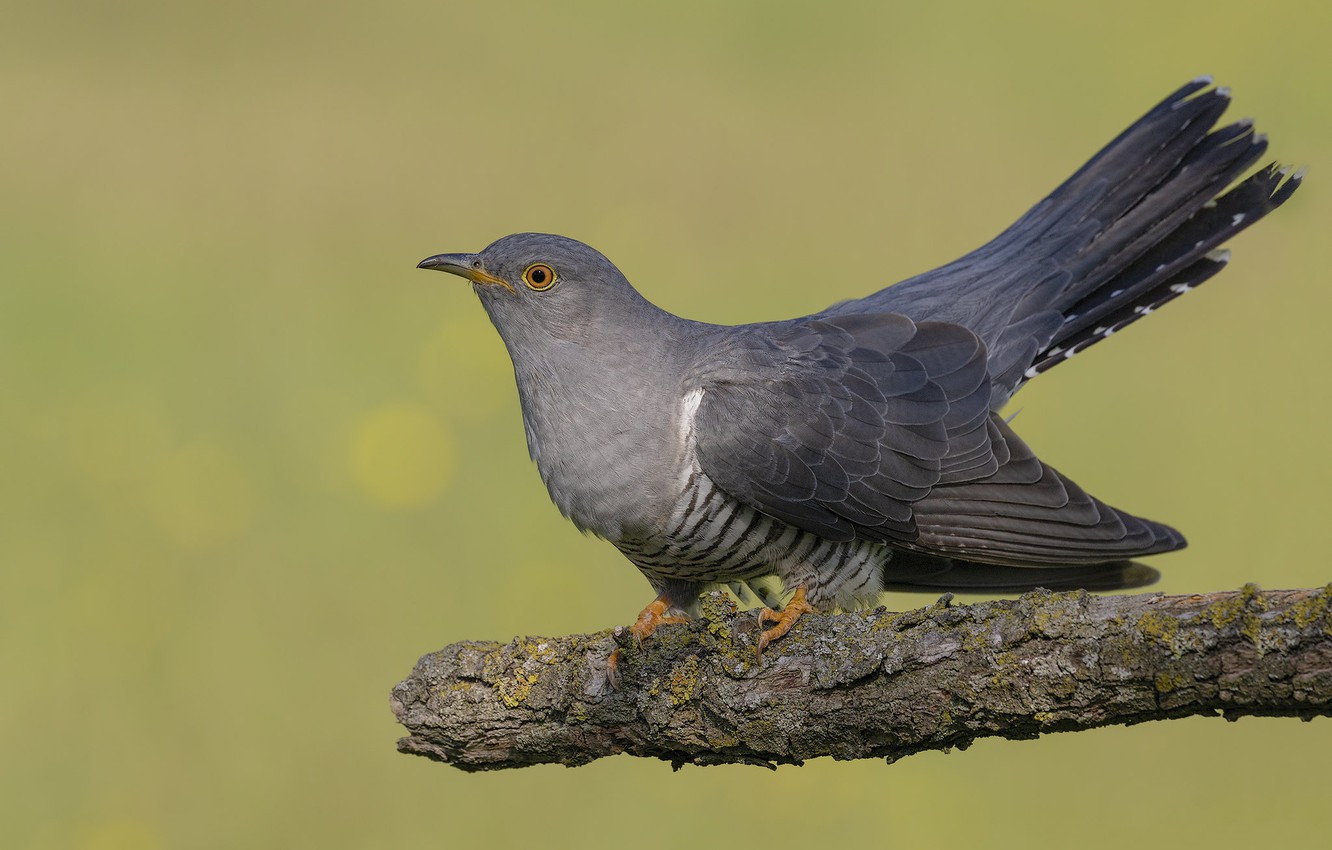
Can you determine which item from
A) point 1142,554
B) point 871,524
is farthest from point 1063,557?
point 871,524

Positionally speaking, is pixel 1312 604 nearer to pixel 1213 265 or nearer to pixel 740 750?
pixel 740 750

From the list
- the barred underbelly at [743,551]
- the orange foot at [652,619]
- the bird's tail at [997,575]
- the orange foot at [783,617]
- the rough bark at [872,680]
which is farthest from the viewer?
the bird's tail at [997,575]

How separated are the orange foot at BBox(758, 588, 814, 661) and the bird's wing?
0.21 m

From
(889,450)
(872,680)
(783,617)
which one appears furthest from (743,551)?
(872,680)

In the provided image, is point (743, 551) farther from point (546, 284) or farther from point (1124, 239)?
point (1124, 239)

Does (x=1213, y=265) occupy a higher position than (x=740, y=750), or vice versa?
(x=1213, y=265)

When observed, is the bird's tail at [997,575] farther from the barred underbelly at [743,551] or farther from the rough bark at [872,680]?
the rough bark at [872,680]

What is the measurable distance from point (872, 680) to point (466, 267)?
169 cm

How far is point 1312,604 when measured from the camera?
6.42 ft

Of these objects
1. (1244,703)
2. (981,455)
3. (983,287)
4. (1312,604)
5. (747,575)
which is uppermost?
(983,287)

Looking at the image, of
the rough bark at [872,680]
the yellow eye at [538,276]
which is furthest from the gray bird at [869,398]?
the rough bark at [872,680]

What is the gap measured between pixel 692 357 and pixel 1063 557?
1.30m

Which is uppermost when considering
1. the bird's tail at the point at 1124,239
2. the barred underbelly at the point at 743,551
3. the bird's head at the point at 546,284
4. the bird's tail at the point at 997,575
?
the bird's tail at the point at 1124,239

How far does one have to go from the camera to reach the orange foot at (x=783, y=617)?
296 centimetres
